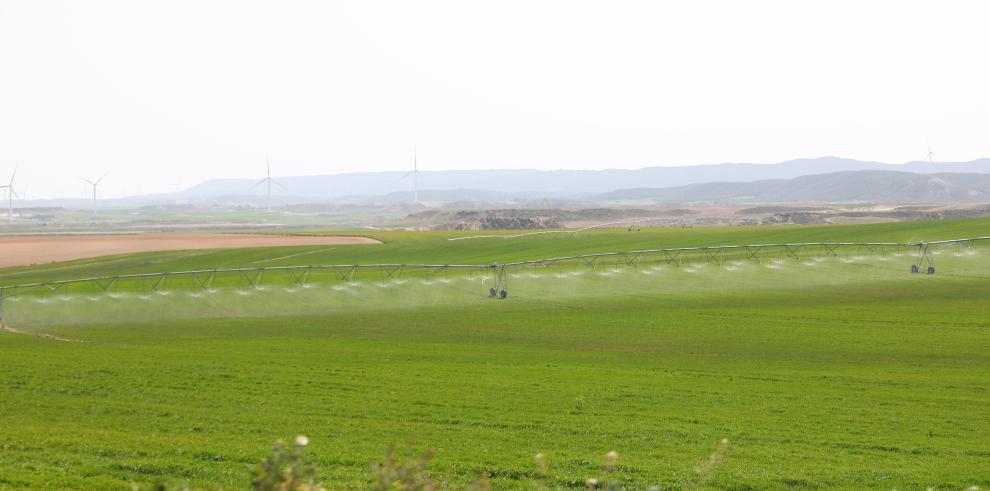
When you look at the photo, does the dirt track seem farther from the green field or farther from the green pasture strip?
the green pasture strip

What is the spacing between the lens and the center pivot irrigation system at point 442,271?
53.9 meters

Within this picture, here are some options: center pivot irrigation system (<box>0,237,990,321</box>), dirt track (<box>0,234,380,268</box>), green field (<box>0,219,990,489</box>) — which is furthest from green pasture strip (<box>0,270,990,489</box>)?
dirt track (<box>0,234,380,268</box>)

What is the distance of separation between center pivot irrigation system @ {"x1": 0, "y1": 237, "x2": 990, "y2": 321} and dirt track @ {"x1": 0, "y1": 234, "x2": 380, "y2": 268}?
2886 cm

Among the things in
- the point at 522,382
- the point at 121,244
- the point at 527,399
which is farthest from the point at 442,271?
the point at 121,244

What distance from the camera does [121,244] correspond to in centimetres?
10206

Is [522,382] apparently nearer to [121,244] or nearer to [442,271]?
[442,271]

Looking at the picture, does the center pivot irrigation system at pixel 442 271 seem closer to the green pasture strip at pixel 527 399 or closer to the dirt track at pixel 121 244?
the green pasture strip at pixel 527 399

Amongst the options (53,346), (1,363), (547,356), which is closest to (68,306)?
(53,346)

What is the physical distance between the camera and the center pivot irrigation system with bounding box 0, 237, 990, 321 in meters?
53.9

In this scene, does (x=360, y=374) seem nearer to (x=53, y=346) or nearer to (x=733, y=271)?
(x=53, y=346)

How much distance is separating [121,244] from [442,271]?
5456cm

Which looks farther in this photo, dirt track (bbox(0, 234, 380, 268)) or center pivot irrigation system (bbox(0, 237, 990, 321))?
dirt track (bbox(0, 234, 380, 268))

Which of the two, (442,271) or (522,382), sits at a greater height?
(522,382)

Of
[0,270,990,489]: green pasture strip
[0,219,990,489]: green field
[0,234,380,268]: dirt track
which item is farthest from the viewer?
[0,234,380,268]: dirt track
